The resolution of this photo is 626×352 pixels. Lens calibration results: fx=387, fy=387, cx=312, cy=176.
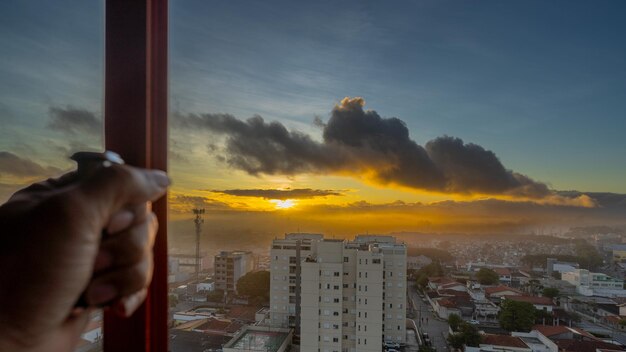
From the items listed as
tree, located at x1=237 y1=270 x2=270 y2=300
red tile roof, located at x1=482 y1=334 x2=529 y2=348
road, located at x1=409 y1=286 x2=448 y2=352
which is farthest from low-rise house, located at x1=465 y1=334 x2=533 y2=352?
tree, located at x1=237 y1=270 x2=270 y2=300

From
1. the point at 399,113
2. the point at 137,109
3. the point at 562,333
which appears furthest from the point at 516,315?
the point at 137,109

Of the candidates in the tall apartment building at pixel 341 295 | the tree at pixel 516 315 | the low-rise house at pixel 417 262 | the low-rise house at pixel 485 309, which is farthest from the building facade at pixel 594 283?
the tall apartment building at pixel 341 295

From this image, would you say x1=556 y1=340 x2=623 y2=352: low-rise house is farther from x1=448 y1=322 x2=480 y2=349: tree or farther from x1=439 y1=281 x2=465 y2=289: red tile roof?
x1=439 y1=281 x2=465 y2=289: red tile roof

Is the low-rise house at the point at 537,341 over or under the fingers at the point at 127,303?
under

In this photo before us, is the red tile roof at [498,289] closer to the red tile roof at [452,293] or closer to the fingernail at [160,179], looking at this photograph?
the red tile roof at [452,293]

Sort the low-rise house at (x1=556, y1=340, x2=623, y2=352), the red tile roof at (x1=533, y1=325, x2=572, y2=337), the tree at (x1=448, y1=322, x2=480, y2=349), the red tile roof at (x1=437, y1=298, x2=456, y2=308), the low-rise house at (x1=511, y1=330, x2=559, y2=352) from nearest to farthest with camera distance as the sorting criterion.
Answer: the low-rise house at (x1=556, y1=340, x2=623, y2=352) → the low-rise house at (x1=511, y1=330, x2=559, y2=352) → the red tile roof at (x1=533, y1=325, x2=572, y2=337) → the tree at (x1=448, y1=322, x2=480, y2=349) → the red tile roof at (x1=437, y1=298, x2=456, y2=308)

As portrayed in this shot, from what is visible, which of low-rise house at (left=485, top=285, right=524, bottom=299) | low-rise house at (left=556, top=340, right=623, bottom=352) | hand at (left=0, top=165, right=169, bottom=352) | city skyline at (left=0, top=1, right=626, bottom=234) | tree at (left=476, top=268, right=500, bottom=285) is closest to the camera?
hand at (left=0, top=165, right=169, bottom=352)

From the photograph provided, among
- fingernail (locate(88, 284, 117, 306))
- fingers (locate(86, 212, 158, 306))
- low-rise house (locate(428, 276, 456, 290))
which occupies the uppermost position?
fingers (locate(86, 212, 158, 306))
